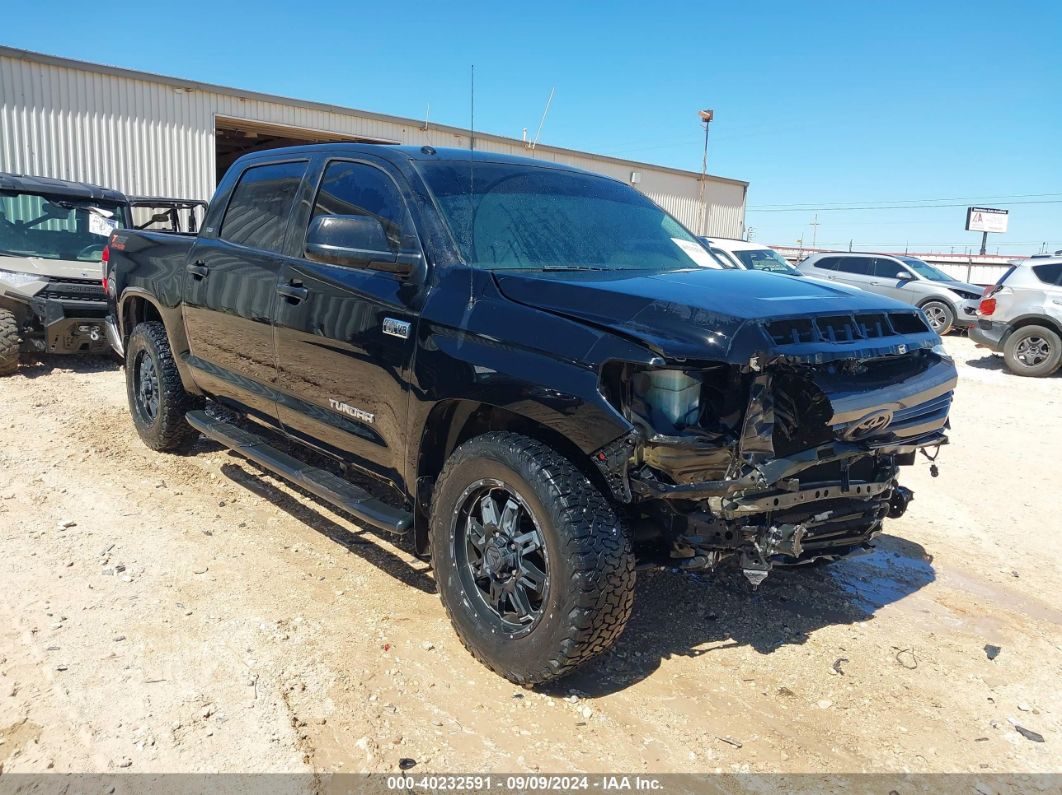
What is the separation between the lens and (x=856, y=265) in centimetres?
1745

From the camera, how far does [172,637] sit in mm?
3396

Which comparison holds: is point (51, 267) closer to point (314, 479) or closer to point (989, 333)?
point (314, 479)

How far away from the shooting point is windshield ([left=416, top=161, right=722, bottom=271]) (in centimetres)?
355

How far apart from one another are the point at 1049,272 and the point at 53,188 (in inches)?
543

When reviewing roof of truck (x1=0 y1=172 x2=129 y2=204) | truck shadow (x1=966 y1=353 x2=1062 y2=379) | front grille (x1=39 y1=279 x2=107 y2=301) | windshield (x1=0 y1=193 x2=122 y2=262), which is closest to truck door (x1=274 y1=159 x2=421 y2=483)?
front grille (x1=39 y1=279 x2=107 y2=301)

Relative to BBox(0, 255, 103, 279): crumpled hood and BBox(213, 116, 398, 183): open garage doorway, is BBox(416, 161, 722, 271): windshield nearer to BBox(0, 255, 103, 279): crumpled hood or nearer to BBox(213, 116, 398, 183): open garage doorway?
BBox(0, 255, 103, 279): crumpled hood

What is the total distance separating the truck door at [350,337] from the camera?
350 centimetres

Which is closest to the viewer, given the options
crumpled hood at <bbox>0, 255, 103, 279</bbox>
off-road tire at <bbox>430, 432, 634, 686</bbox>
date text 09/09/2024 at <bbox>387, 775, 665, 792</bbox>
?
date text 09/09/2024 at <bbox>387, 775, 665, 792</bbox>

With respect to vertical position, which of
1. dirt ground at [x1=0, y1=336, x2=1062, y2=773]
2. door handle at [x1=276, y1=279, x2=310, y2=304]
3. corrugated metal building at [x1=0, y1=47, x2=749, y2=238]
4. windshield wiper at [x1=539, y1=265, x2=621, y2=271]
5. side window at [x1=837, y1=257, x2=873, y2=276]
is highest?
corrugated metal building at [x1=0, y1=47, x2=749, y2=238]

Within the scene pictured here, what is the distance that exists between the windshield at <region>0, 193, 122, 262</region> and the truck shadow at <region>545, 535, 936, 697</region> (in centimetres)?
837

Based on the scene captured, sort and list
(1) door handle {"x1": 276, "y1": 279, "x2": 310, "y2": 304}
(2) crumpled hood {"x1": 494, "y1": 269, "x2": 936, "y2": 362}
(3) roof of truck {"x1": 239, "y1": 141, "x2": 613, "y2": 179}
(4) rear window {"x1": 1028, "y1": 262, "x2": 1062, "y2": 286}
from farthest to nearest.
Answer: (4) rear window {"x1": 1028, "y1": 262, "x2": 1062, "y2": 286}, (1) door handle {"x1": 276, "y1": 279, "x2": 310, "y2": 304}, (3) roof of truck {"x1": 239, "y1": 141, "x2": 613, "y2": 179}, (2) crumpled hood {"x1": 494, "y1": 269, "x2": 936, "y2": 362}

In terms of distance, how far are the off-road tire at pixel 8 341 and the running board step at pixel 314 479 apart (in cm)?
440

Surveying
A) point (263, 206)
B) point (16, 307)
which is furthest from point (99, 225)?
point (263, 206)

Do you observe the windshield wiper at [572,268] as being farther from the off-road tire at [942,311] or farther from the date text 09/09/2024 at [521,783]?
the off-road tire at [942,311]
